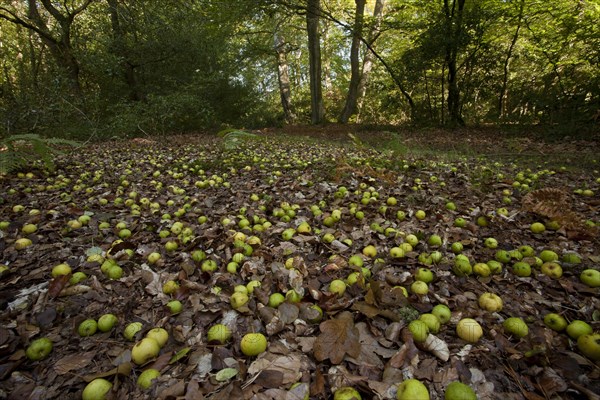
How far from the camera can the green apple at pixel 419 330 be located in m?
2.08

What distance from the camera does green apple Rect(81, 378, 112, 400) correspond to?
175cm

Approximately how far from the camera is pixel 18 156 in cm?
559

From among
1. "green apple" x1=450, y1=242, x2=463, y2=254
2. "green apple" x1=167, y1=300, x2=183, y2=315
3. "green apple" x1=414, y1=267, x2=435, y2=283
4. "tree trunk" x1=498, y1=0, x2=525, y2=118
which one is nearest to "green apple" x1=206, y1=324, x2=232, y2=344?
"green apple" x1=167, y1=300, x2=183, y2=315

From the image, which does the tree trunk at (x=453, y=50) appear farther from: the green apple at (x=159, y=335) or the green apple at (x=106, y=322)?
the green apple at (x=106, y=322)

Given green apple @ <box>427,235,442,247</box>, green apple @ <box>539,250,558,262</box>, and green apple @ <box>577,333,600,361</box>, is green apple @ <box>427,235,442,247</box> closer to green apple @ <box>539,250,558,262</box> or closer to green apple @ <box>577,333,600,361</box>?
green apple @ <box>539,250,558,262</box>

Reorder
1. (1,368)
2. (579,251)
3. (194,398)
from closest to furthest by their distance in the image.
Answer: (194,398) → (1,368) → (579,251)

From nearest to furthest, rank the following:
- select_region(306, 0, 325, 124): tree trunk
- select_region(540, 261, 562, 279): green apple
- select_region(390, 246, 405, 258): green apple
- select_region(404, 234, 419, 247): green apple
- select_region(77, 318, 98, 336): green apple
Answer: select_region(77, 318, 98, 336): green apple → select_region(540, 261, 562, 279): green apple → select_region(390, 246, 405, 258): green apple → select_region(404, 234, 419, 247): green apple → select_region(306, 0, 325, 124): tree trunk

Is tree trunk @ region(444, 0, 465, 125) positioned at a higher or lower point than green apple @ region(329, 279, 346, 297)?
higher

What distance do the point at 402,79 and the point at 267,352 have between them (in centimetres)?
1401

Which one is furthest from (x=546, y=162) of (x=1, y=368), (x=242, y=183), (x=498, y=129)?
(x=1, y=368)

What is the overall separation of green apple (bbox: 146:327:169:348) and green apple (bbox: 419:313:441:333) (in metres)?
1.95

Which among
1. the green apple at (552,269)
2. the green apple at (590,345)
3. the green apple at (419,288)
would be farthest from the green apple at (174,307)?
the green apple at (552,269)

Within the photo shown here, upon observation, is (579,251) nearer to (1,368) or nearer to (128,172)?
(1,368)

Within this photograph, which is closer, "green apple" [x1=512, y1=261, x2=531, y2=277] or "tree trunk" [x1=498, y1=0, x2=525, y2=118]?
"green apple" [x1=512, y1=261, x2=531, y2=277]
